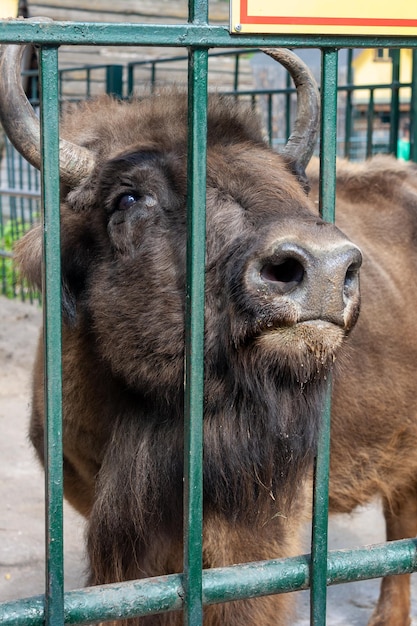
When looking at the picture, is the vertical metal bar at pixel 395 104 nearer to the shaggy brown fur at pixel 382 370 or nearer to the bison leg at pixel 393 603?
the shaggy brown fur at pixel 382 370

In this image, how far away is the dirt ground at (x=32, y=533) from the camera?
483 cm

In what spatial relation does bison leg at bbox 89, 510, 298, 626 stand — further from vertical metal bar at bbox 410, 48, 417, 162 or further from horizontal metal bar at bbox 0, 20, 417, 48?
vertical metal bar at bbox 410, 48, 417, 162

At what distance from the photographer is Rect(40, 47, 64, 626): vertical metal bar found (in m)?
1.95

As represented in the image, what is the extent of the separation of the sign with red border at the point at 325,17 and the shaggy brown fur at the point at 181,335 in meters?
0.54

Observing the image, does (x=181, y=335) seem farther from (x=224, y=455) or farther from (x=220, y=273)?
(x=224, y=455)

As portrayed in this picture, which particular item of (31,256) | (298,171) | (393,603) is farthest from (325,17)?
(393,603)

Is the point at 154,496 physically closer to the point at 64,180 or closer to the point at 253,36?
the point at 64,180

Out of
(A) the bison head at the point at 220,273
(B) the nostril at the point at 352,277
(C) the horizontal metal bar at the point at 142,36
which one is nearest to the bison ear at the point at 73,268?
(A) the bison head at the point at 220,273

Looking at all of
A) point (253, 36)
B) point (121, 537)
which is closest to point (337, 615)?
point (121, 537)

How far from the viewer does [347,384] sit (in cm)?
427

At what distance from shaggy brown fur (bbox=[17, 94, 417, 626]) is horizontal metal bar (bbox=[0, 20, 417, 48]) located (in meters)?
0.53

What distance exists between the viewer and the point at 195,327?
6.81 feet

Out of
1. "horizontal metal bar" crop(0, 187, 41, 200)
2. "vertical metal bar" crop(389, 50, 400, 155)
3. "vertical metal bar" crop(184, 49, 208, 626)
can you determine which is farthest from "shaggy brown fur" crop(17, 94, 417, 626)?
"horizontal metal bar" crop(0, 187, 41, 200)

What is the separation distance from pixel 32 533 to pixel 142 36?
419 centimetres
